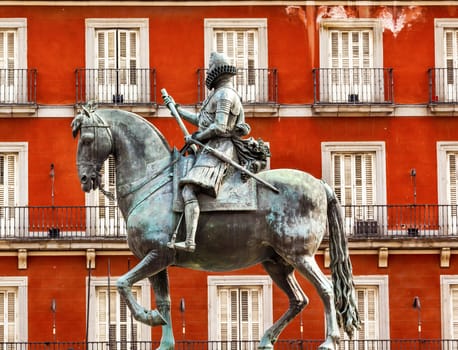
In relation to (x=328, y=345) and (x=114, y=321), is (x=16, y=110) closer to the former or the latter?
(x=114, y=321)

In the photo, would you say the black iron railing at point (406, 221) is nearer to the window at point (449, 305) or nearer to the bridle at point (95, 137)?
the window at point (449, 305)

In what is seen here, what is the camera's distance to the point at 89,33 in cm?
4678

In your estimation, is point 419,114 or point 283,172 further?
point 419,114

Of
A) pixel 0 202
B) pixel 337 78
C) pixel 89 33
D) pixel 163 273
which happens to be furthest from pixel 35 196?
pixel 163 273

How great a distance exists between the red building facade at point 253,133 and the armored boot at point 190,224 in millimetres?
25313

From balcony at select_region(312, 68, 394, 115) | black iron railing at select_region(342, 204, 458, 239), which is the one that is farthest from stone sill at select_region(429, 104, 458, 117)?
black iron railing at select_region(342, 204, 458, 239)

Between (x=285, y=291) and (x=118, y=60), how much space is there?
2583 centimetres

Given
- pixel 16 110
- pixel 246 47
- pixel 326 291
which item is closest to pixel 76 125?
pixel 326 291

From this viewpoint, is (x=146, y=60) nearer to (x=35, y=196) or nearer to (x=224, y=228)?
(x=35, y=196)

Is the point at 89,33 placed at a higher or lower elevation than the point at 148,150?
higher

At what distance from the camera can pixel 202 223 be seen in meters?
20.8

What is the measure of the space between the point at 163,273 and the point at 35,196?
25.5 m

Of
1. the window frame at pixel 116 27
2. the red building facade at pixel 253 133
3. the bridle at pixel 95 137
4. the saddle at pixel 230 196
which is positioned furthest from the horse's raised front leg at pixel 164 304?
the window frame at pixel 116 27

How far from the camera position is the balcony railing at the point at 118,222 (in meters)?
46.0
